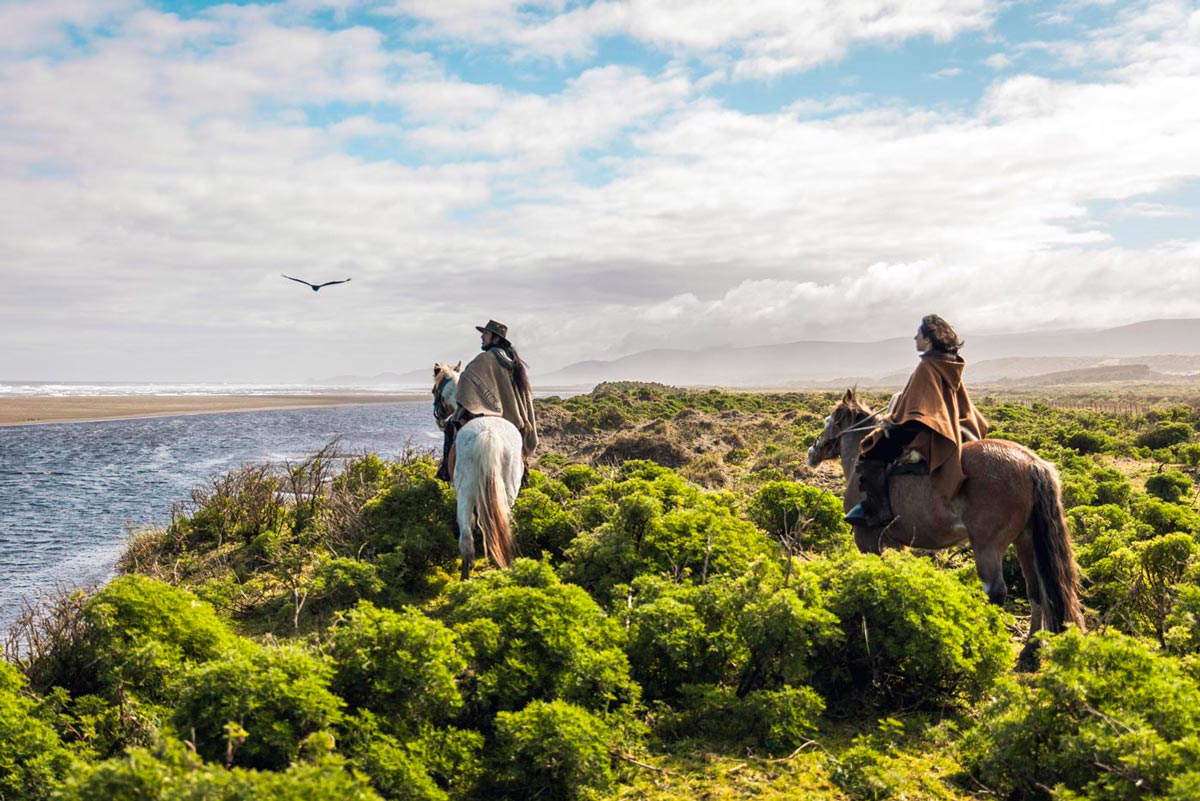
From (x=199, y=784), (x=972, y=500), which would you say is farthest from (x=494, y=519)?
(x=199, y=784)

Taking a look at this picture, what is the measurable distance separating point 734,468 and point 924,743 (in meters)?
14.8

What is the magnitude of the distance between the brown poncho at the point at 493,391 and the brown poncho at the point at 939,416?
4220 millimetres

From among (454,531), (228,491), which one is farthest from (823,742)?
(228,491)

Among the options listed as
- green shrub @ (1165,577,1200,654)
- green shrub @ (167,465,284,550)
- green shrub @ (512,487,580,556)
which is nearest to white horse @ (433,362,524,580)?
green shrub @ (512,487,580,556)

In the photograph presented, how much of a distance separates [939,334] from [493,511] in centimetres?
472

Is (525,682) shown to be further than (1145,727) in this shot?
Yes

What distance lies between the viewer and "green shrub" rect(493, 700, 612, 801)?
4125mm

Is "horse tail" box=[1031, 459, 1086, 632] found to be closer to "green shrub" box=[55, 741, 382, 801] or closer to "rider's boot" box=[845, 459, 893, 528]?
"rider's boot" box=[845, 459, 893, 528]

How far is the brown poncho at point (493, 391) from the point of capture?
9.30m

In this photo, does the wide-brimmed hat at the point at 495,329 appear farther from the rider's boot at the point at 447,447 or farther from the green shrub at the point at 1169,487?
the green shrub at the point at 1169,487

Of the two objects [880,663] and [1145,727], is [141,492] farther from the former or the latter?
[1145,727]

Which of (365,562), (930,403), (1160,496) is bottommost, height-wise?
(1160,496)

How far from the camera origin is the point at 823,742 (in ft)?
16.6

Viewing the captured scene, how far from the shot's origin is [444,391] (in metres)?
9.94
